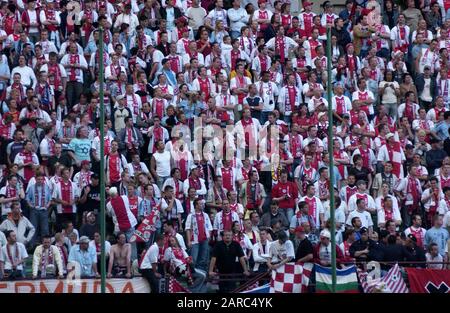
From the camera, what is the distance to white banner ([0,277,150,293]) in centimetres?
2191

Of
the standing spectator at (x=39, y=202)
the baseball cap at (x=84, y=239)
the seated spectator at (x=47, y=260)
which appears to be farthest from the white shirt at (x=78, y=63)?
the seated spectator at (x=47, y=260)

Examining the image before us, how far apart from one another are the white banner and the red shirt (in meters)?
4.42

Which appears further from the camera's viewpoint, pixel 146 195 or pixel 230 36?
pixel 230 36

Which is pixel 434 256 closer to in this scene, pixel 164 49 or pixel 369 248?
pixel 369 248

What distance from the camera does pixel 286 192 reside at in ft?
85.8

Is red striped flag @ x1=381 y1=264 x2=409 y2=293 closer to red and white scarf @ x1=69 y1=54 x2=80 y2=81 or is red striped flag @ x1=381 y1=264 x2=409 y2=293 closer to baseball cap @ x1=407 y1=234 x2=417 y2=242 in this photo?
baseball cap @ x1=407 y1=234 x2=417 y2=242

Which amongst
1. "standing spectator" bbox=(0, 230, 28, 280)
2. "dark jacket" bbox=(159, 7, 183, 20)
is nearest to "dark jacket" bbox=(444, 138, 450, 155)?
"dark jacket" bbox=(159, 7, 183, 20)

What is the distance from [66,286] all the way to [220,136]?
18.8 ft

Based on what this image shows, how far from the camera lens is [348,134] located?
28062 millimetres

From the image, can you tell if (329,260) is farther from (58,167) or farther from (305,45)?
(305,45)

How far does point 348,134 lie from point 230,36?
3.69 metres

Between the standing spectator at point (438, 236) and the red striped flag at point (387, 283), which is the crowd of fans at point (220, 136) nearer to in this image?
the standing spectator at point (438, 236)
